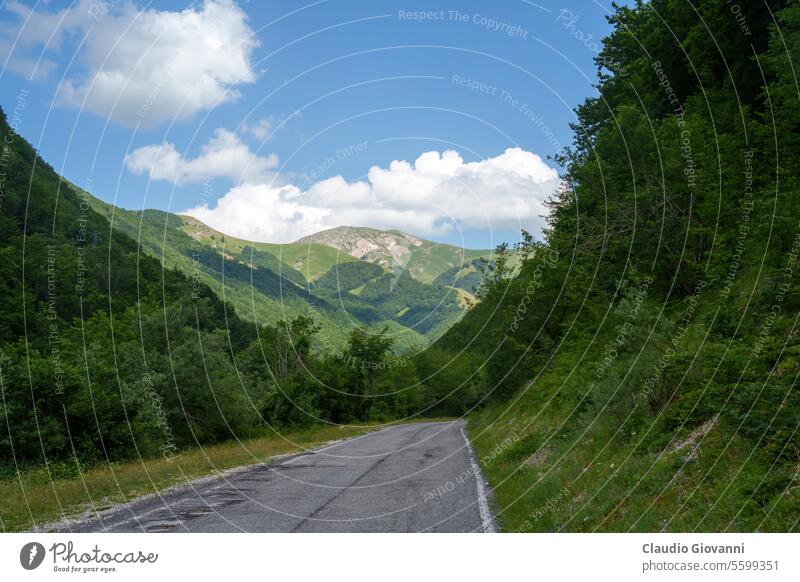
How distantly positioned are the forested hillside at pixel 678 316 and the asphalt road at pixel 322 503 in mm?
1092

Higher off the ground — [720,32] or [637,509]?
[720,32]

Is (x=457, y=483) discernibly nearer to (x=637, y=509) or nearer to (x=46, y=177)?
(x=637, y=509)

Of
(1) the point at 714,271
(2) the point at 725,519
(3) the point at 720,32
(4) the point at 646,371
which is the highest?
(3) the point at 720,32

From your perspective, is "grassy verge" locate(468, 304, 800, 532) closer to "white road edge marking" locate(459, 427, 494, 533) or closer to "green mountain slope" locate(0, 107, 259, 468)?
"white road edge marking" locate(459, 427, 494, 533)

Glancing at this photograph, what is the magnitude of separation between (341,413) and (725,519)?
209ft

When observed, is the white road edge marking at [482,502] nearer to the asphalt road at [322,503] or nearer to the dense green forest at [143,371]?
the asphalt road at [322,503]

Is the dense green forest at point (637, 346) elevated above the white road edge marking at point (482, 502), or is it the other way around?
the dense green forest at point (637, 346)

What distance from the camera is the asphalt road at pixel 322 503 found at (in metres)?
9.70

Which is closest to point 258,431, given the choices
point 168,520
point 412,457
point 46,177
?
point 412,457

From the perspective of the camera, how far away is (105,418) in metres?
24.2

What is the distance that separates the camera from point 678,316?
53.6 ft

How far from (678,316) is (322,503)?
11.4 metres

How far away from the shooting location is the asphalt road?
970 centimetres

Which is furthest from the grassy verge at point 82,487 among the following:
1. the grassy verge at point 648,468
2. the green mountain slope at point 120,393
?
the grassy verge at point 648,468
